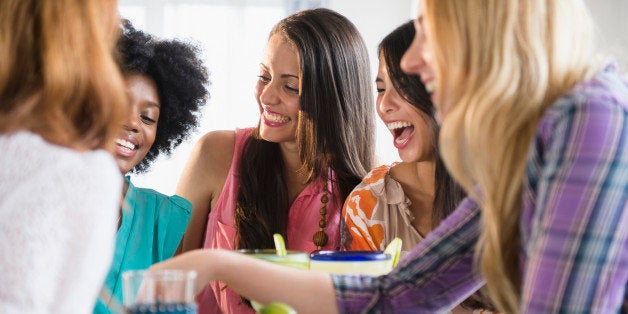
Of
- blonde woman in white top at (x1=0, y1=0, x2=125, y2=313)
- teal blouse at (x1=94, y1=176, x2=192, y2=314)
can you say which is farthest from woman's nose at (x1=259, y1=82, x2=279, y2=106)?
blonde woman in white top at (x1=0, y1=0, x2=125, y2=313)

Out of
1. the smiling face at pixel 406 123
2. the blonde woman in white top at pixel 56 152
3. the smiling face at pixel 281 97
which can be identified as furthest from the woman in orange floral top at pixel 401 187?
the blonde woman in white top at pixel 56 152

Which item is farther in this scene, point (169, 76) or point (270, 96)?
point (169, 76)

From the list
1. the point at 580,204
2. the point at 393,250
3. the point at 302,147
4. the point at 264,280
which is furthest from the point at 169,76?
the point at 580,204

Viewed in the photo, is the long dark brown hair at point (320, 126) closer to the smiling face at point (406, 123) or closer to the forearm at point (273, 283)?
the smiling face at point (406, 123)

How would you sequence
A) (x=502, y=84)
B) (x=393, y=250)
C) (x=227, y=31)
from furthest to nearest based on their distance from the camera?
(x=227, y=31)
(x=393, y=250)
(x=502, y=84)

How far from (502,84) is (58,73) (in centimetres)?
64

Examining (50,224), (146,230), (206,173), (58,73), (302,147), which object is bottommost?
(146,230)

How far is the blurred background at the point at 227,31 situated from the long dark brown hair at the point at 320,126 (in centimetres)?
300

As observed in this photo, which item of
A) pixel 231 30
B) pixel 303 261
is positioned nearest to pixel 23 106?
pixel 303 261

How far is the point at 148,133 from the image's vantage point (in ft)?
9.54

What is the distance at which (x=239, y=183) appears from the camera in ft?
9.89

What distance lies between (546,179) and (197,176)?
2047 mm

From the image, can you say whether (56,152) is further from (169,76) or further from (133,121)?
(169,76)

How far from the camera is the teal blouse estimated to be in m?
2.76
